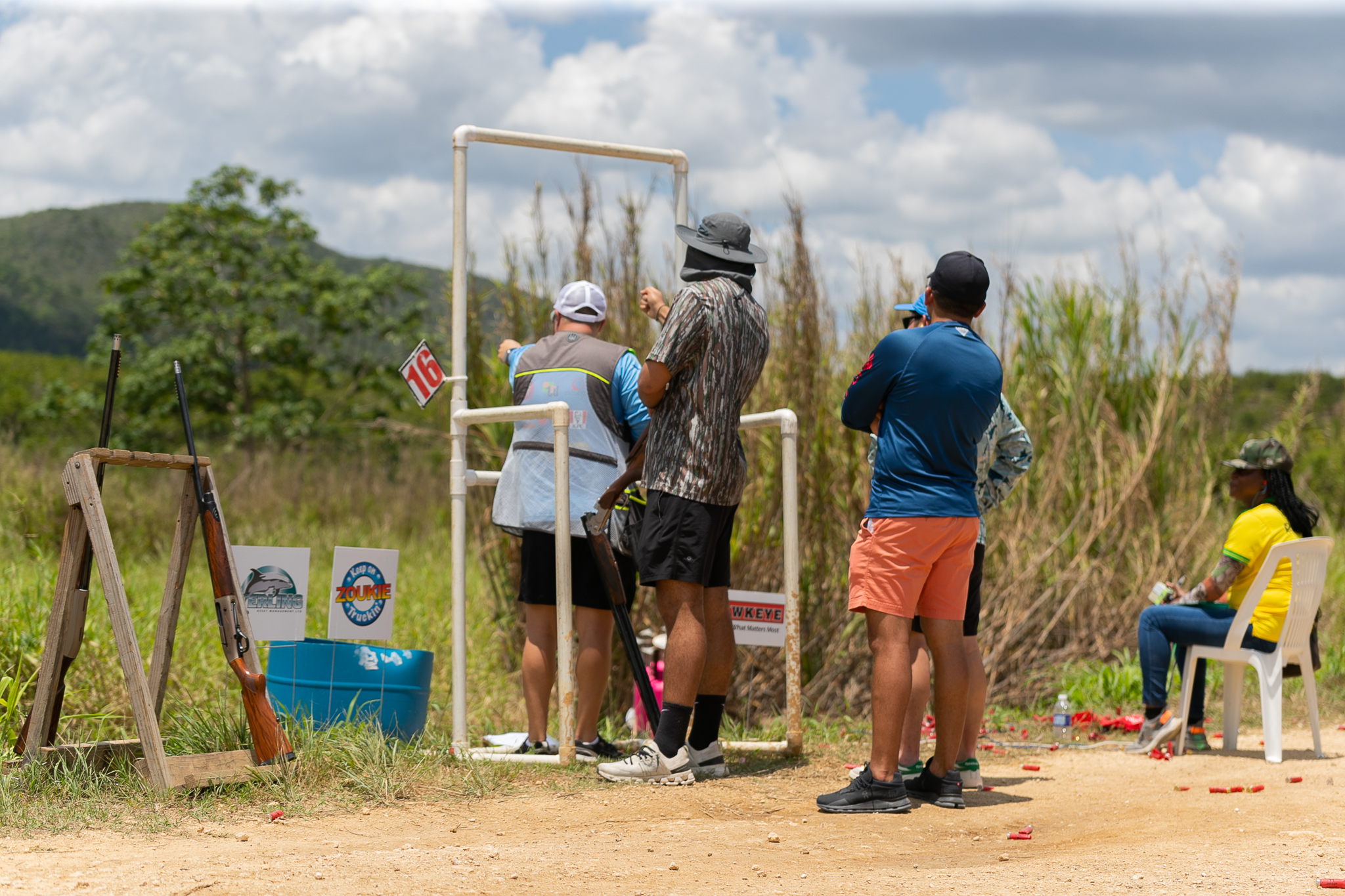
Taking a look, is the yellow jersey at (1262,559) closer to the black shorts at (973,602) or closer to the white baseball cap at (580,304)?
the black shorts at (973,602)

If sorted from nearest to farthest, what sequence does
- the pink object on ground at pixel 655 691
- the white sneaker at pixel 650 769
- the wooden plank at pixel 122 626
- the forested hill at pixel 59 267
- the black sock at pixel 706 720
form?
the wooden plank at pixel 122 626, the white sneaker at pixel 650 769, the black sock at pixel 706 720, the pink object on ground at pixel 655 691, the forested hill at pixel 59 267

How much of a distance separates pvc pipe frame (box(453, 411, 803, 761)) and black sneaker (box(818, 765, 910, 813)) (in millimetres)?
914

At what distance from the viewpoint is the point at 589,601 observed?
16.3 ft

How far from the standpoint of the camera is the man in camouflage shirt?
4.47 meters

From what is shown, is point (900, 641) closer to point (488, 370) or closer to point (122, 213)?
point (488, 370)

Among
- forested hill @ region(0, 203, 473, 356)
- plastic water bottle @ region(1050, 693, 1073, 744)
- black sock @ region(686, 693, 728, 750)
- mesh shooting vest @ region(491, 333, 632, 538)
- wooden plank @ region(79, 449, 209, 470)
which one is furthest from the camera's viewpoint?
forested hill @ region(0, 203, 473, 356)

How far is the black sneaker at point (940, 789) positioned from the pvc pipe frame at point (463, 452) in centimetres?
128

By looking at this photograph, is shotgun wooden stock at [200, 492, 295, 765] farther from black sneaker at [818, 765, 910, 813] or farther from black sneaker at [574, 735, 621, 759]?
black sneaker at [818, 765, 910, 813]

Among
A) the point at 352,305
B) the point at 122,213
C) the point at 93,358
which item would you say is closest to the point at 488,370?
the point at 352,305

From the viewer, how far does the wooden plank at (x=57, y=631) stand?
4.14m

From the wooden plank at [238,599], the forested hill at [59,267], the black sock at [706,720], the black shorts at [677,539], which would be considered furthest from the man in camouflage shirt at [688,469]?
the forested hill at [59,267]

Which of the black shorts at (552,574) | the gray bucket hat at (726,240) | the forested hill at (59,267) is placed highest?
the forested hill at (59,267)

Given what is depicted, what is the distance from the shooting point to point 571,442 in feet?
16.3

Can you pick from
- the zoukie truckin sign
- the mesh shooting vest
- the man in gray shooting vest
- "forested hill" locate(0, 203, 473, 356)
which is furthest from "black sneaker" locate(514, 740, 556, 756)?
"forested hill" locate(0, 203, 473, 356)
